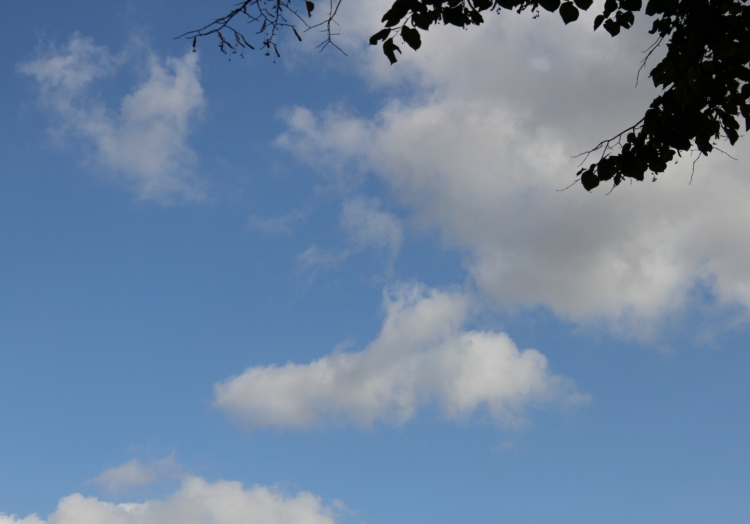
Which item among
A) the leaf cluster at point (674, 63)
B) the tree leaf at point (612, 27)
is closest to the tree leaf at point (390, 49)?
the leaf cluster at point (674, 63)

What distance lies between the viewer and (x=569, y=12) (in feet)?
26.7

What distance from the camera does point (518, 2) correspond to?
851 cm

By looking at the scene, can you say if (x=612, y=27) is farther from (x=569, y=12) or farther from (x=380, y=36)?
(x=380, y=36)

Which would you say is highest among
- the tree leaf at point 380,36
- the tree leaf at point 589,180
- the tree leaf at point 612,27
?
the tree leaf at point 612,27

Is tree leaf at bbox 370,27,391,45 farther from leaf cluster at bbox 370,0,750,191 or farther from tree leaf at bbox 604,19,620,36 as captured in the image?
tree leaf at bbox 604,19,620,36

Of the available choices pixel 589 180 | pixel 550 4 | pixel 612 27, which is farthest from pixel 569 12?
pixel 589 180

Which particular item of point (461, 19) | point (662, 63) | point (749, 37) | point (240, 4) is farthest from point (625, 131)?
point (240, 4)

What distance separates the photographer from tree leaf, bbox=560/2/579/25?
811 cm

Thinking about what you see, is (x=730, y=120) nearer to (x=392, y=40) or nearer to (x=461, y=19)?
(x=461, y=19)

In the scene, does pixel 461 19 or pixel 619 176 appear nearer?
pixel 461 19

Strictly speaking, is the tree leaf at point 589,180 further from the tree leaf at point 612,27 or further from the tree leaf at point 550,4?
the tree leaf at point 550,4

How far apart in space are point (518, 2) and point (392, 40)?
1.94 metres

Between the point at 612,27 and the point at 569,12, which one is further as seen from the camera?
the point at 612,27

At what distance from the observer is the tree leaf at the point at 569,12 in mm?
8109
